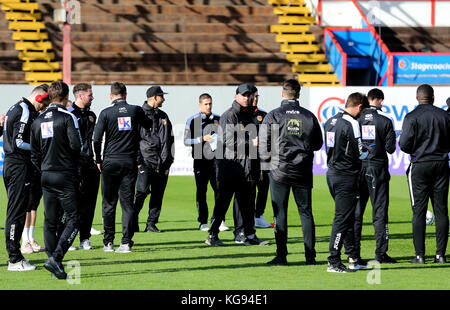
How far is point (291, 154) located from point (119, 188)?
8.08 ft

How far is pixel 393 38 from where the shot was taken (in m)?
31.4

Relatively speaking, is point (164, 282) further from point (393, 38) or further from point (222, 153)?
point (393, 38)

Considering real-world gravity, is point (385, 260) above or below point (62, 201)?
below

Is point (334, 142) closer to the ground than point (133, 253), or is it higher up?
higher up

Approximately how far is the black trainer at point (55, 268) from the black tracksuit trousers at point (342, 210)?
283 centimetres

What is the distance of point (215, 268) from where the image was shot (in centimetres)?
951

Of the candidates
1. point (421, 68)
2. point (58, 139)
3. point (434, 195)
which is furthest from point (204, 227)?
point (421, 68)

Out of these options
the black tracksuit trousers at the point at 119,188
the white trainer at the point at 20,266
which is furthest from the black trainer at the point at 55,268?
the black tracksuit trousers at the point at 119,188

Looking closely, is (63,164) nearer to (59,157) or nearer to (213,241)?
(59,157)

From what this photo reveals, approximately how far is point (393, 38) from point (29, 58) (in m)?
13.2

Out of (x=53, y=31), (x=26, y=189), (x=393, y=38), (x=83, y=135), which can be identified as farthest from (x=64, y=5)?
(x=26, y=189)

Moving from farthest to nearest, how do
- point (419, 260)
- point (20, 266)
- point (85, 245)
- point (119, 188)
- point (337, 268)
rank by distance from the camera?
point (85, 245) < point (119, 188) < point (419, 260) < point (20, 266) < point (337, 268)

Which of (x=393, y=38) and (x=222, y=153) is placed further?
(x=393, y=38)

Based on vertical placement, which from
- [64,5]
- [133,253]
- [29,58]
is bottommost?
[133,253]
